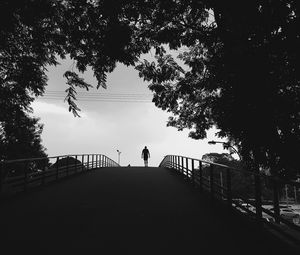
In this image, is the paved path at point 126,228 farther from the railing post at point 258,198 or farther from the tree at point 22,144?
the tree at point 22,144

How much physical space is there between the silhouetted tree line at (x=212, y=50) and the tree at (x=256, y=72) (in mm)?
24

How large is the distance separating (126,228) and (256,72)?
4742 mm

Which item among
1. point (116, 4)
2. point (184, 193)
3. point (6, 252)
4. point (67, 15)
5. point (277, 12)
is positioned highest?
point (67, 15)

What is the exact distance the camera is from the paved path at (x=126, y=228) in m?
4.38

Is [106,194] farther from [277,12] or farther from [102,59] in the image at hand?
[277,12]

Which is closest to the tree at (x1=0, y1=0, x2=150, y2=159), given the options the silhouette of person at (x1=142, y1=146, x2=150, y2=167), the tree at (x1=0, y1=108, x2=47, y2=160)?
the silhouette of person at (x1=142, y1=146, x2=150, y2=167)

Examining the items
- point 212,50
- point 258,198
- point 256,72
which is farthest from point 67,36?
point 258,198

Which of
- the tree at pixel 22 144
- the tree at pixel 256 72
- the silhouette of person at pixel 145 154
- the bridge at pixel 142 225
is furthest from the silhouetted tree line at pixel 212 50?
the tree at pixel 22 144

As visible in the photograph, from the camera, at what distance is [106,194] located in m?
9.41

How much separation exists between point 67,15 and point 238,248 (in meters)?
7.90

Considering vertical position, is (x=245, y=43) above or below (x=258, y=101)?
above

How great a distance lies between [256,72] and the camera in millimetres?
6719

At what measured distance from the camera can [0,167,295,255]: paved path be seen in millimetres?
4383

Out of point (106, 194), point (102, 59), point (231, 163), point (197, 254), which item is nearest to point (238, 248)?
point (197, 254)
